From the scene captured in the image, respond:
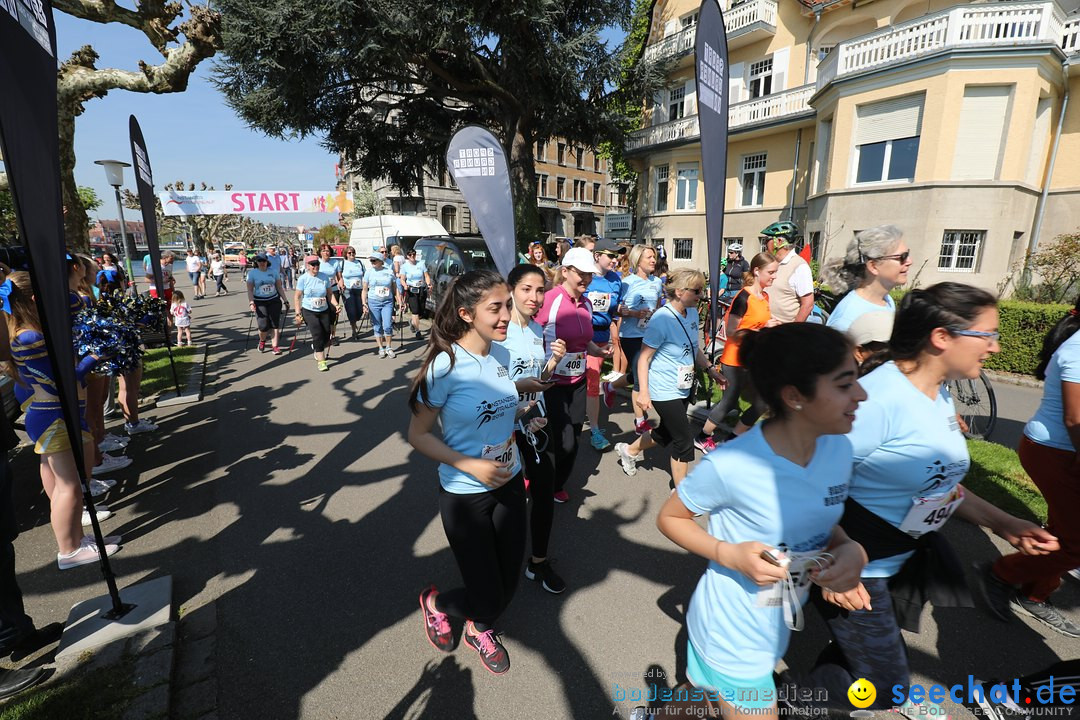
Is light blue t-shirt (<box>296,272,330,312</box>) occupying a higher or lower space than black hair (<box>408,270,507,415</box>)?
lower

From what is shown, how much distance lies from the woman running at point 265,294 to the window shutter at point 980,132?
58.5 ft

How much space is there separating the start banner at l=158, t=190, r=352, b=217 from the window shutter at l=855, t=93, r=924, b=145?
1968 centimetres

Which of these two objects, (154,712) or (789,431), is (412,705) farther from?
(789,431)

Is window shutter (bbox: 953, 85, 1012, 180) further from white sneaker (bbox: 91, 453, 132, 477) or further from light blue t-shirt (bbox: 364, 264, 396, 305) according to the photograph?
white sneaker (bbox: 91, 453, 132, 477)

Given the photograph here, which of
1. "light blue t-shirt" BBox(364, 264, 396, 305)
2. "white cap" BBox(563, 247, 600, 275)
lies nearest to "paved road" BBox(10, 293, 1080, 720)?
"white cap" BBox(563, 247, 600, 275)

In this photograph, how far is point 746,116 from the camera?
20344 millimetres

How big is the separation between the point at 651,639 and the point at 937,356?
2021mm

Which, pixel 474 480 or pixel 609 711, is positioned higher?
pixel 474 480

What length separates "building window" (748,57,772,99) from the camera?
807 inches

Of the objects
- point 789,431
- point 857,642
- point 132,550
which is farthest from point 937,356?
point 132,550

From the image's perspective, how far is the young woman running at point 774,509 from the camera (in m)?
1.51

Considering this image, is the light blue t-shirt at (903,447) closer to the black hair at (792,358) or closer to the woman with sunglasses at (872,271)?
the black hair at (792,358)

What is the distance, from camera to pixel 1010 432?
230 inches

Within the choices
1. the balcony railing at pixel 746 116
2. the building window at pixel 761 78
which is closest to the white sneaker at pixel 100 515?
the balcony railing at pixel 746 116
